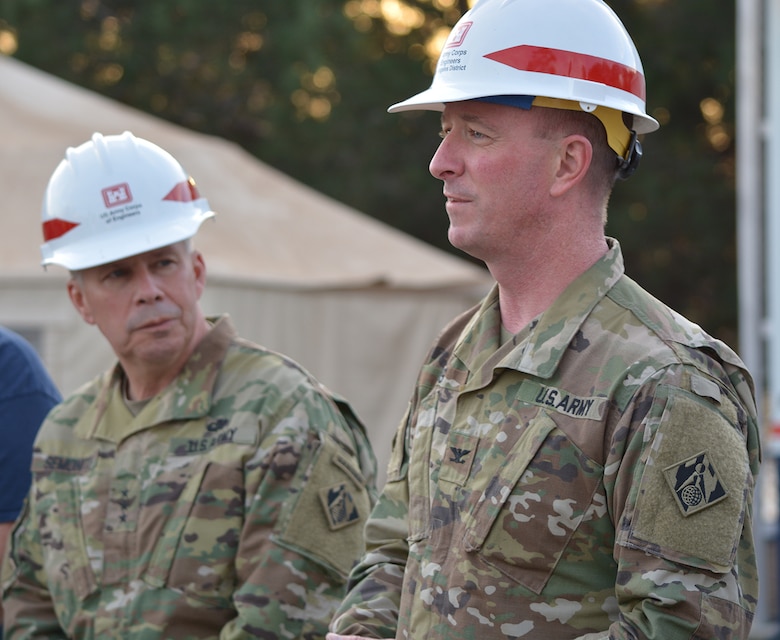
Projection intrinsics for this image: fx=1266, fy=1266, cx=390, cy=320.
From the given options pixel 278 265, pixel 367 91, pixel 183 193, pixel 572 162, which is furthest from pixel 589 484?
pixel 367 91

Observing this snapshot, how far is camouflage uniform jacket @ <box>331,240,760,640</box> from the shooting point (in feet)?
6.86

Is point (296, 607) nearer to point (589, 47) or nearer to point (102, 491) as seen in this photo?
point (102, 491)

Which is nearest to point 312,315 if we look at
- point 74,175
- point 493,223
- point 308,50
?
point 308,50

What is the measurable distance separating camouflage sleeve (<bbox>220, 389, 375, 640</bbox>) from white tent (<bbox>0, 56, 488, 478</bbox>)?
636cm

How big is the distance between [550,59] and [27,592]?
209 cm

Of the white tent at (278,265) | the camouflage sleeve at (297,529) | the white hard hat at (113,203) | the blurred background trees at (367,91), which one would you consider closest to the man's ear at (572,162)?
the camouflage sleeve at (297,529)

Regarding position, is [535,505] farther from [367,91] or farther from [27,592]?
[367,91]

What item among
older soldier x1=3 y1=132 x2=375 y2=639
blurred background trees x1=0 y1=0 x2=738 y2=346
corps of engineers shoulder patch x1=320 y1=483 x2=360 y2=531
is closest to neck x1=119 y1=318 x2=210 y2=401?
older soldier x1=3 y1=132 x2=375 y2=639

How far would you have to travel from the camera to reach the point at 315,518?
125 inches

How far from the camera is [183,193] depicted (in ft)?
12.0

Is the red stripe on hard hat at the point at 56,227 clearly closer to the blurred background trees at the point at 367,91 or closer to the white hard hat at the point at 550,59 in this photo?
the white hard hat at the point at 550,59

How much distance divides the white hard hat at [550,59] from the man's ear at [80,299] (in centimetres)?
148

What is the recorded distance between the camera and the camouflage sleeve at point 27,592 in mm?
3391

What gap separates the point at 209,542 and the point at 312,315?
280 inches
